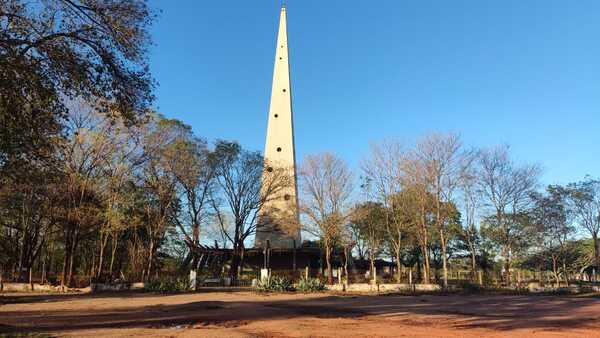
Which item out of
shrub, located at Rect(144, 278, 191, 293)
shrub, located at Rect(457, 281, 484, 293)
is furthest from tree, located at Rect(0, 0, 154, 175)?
shrub, located at Rect(457, 281, 484, 293)

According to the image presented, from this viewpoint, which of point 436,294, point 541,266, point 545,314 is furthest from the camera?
point 541,266

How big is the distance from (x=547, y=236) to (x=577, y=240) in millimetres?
4563

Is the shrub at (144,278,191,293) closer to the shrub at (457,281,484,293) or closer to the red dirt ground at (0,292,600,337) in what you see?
the red dirt ground at (0,292,600,337)

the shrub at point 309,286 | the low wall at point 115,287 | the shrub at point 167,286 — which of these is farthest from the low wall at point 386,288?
the low wall at point 115,287

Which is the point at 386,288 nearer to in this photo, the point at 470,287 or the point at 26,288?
the point at 470,287

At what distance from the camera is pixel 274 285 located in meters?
28.0

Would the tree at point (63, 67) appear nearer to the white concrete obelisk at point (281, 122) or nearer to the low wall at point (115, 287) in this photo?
the low wall at point (115, 287)

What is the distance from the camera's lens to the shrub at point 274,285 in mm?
27797

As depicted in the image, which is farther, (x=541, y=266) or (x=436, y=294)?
(x=541, y=266)

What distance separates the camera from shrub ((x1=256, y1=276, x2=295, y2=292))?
1094 inches

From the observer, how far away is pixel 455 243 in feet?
164

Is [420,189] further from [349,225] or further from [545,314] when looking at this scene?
[545,314]

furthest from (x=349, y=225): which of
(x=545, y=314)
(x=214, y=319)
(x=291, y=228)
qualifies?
(x=214, y=319)

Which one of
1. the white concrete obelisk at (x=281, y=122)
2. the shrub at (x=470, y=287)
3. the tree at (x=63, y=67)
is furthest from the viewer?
the white concrete obelisk at (x=281, y=122)
